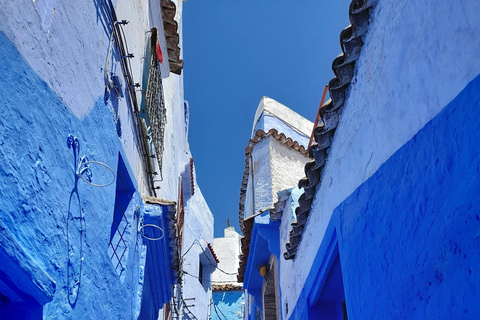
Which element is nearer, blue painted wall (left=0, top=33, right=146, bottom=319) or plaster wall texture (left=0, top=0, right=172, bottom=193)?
blue painted wall (left=0, top=33, right=146, bottom=319)

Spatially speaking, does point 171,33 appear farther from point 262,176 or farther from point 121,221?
point 262,176

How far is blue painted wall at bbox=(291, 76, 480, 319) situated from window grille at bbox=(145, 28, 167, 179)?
3503mm

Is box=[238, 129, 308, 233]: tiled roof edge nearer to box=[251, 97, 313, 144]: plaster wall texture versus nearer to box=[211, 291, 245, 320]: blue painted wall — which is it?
box=[251, 97, 313, 144]: plaster wall texture

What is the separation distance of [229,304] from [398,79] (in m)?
18.7

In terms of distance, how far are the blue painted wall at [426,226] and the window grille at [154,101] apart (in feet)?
11.5

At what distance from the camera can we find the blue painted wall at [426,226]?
2.35 m

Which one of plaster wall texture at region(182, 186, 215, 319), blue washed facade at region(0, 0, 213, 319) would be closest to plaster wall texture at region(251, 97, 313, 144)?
plaster wall texture at region(182, 186, 215, 319)

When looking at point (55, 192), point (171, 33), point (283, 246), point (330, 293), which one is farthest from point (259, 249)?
point (55, 192)

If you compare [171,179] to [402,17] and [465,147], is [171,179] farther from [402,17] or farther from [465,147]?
[465,147]

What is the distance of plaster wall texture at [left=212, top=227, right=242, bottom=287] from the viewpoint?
2433 centimetres

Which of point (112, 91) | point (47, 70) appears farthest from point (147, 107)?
point (47, 70)

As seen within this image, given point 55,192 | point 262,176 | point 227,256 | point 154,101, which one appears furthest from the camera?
point 227,256

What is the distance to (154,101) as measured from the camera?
7020mm

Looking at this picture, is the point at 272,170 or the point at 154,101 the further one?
the point at 272,170
